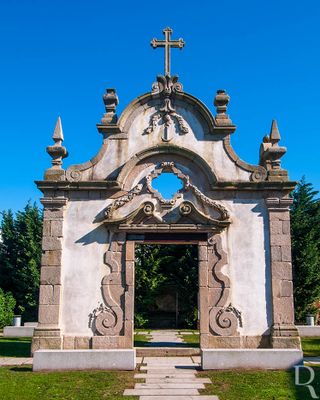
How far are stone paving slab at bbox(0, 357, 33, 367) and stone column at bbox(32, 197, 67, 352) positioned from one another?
13.4 inches

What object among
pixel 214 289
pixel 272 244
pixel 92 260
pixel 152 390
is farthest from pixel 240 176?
pixel 152 390

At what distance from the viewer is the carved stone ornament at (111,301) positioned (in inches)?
447

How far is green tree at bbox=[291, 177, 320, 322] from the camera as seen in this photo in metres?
22.6

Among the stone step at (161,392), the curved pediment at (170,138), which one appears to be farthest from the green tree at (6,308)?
the stone step at (161,392)

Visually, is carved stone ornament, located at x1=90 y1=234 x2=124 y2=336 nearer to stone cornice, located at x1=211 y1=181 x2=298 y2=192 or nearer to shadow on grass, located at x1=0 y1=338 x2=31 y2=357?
shadow on grass, located at x1=0 y1=338 x2=31 y2=357

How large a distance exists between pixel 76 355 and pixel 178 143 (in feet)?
19.6

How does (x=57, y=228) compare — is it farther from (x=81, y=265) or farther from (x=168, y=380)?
(x=168, y=380)

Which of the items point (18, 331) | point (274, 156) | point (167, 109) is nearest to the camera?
point (274, 156)

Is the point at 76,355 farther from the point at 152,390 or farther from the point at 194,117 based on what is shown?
the point at 194,117

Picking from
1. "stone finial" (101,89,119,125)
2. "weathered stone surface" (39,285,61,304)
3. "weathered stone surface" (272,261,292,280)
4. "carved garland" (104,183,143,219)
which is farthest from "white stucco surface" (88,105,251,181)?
"weathered stone surface" (39,285,61,304)

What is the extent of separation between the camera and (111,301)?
37.6ft

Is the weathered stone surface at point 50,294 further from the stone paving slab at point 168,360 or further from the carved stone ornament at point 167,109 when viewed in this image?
the carved stone ornament at point 167,109

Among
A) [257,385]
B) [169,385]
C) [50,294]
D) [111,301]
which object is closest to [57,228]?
[50,294]

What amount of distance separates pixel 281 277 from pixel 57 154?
261 inches
